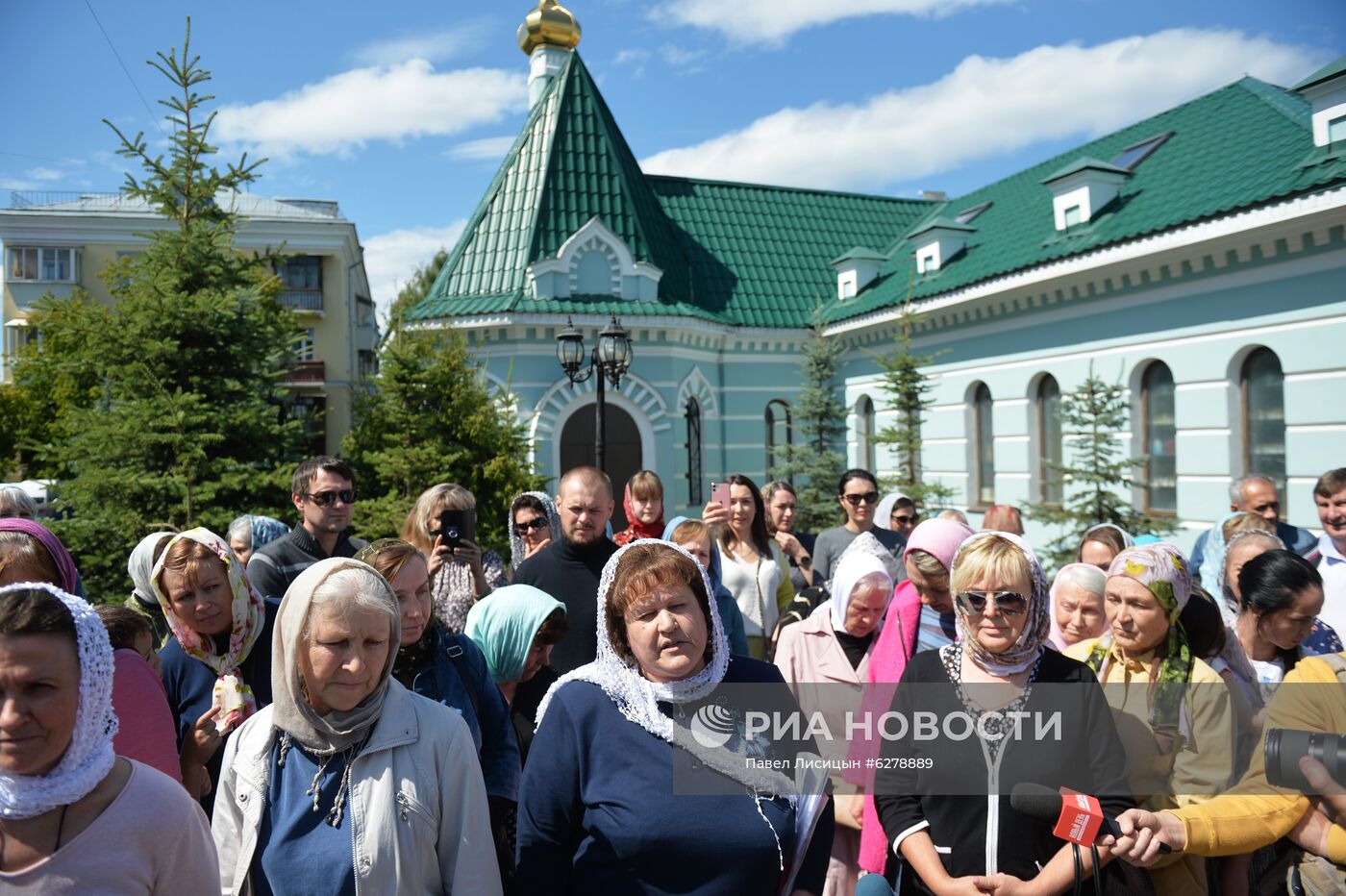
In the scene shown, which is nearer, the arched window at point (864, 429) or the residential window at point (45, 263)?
the arched window at point (864, 429)

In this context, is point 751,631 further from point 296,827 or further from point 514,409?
point 514,409

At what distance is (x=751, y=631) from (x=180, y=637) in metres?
3.68

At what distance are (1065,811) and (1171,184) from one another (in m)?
13.9

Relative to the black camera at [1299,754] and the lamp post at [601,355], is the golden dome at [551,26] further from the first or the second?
the black camera at [1299,754]

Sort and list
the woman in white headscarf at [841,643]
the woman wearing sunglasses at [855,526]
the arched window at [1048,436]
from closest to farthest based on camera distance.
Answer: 1. the woman in white headscarf at [841,643]
2. the woman wearing sunglasses at [855,526]
3. the arched window at [1048,436]

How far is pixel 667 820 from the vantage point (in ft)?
7.91

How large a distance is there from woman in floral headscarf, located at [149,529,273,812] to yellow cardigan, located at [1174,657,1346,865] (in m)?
3.32

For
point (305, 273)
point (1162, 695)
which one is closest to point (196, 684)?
point (1162, 695)

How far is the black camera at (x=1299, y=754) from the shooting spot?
106 inches

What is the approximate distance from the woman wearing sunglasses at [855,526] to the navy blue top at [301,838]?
494 cm

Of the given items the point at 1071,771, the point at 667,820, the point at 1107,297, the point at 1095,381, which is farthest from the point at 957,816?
the point at 1107,297

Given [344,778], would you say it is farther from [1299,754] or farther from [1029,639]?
[1299,754]

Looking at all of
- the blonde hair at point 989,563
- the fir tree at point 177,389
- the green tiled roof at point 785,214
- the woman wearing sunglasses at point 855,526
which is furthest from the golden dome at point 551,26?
the blonde hair at point 989,563

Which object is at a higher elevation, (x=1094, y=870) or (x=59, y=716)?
(x=59, y=716)
